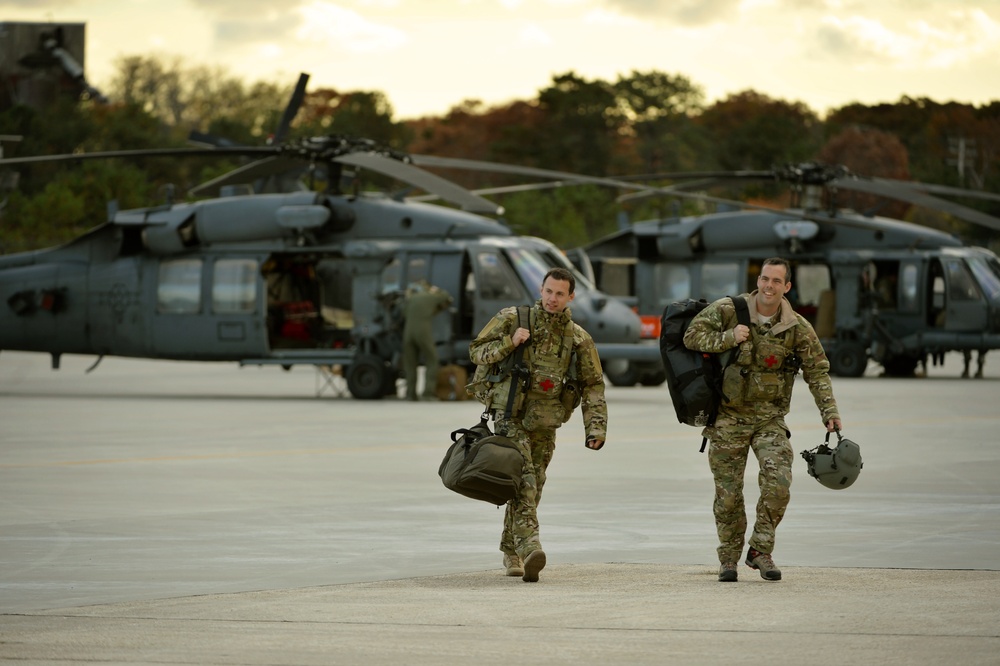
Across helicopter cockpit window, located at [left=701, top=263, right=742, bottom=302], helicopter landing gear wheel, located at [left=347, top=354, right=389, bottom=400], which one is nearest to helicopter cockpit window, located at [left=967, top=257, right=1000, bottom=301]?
helicopter cockpit window, located at [left=701, top=263, right=742, bottom=302]

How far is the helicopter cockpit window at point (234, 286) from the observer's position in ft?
84.4

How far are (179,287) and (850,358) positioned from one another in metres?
12.1

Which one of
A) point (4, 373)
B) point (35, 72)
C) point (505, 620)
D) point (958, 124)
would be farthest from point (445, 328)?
point (958, 124)

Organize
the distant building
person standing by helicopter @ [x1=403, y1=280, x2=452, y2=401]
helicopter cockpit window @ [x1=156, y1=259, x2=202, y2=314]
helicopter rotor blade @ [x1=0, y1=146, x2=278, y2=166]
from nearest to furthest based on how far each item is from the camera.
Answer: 1. helicopter rotor blade @ [x1=0, y1=146, x2=278, y2=166]
2. person standing by helicopter @ [x1=403, y1=280, x2=452, y2=401]
3. helicopter cockpit window @ [x1=156, y1=259, x2=202, y2=314]
4. the distant building

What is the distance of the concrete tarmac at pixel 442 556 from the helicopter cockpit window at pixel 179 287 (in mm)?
6741

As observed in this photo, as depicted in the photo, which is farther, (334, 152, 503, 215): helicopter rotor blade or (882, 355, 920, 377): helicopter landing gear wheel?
(882, 355, 920, 377): helicopter landing gear wheel

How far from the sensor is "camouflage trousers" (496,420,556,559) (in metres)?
9.04

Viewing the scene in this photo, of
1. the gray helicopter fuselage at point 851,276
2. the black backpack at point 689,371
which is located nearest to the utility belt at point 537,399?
the black backpack at point 689,371

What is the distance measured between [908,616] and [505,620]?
1699mm

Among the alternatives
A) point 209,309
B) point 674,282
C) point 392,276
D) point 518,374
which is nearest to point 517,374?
point 518,374

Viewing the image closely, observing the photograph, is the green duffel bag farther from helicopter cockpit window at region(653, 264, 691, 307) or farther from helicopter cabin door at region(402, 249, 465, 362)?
helicopter cockpit window at region(653, 264, 691, 307)

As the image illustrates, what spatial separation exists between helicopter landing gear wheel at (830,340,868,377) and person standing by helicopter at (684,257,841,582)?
22719 mm

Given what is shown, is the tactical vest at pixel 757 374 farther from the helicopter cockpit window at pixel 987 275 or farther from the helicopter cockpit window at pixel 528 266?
the helicopter cockpit window at pixel 987 275

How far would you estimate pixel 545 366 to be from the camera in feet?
30.6
